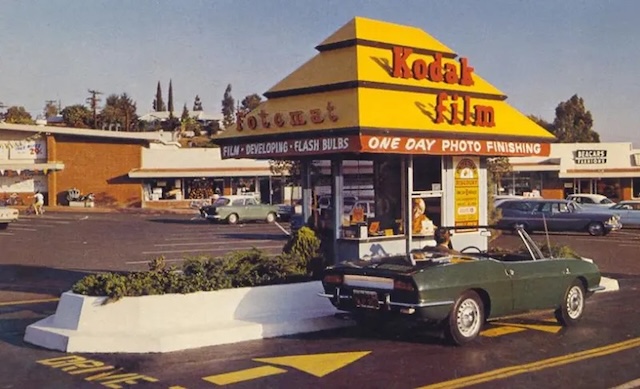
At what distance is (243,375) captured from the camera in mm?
8461

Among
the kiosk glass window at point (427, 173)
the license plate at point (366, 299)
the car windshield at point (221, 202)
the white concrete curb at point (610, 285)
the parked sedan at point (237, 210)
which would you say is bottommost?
the white concrete curb at point (610, 285)

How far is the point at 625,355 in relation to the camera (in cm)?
952

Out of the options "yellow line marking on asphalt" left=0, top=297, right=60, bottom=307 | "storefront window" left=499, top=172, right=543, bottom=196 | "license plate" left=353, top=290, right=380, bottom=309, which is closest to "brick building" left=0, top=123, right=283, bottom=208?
"storefront window" left=499, top=172, right=543, bottom=196

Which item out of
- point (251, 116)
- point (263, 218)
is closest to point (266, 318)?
point (251, 116)

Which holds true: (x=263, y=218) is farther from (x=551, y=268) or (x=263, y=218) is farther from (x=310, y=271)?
(x=551, y=268)

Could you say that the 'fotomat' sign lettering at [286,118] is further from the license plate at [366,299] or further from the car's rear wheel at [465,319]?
the car's rear wheel at [465,319]

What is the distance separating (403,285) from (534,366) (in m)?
1.73

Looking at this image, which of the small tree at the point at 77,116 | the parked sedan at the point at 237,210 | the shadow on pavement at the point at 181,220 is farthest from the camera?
the small tree at the point at 77,116

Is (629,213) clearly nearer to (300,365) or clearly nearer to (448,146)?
(448,146)

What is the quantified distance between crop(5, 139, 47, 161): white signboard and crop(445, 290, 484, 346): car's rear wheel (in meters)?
47.3

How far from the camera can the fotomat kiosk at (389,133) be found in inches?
529

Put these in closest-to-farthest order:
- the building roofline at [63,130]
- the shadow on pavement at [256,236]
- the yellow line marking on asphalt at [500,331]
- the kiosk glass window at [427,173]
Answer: the yellow line marking on asphalt at [500,331] < the kiosk glass window at [427,173] < the shadow on pavement at [256,236] < the building roofline at [63,130]

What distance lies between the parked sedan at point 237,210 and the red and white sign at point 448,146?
25.9 metres

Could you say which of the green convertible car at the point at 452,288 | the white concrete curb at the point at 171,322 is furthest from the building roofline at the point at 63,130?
the green convertible car at the point at 452,288
